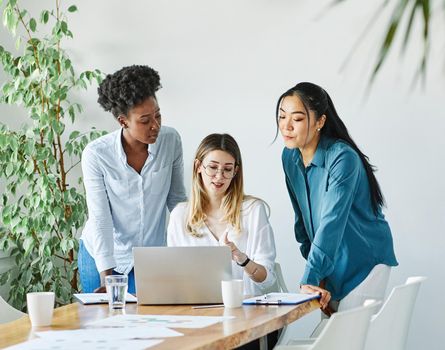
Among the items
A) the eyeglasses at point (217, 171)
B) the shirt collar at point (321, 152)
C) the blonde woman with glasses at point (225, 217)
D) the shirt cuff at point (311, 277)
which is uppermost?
the shirt collar at point (321, 152)

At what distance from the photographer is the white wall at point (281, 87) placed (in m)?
4.78

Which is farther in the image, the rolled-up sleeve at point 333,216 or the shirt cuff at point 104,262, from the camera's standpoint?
the shirt cuff at point 104,262

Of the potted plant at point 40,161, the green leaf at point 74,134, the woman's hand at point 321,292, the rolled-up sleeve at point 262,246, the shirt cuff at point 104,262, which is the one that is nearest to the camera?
the woman's hand at point 321,292

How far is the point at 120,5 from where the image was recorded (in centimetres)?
547

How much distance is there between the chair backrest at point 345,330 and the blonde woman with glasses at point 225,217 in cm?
131

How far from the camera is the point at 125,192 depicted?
13.6 ft

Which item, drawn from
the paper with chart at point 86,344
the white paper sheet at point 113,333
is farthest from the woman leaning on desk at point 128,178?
the paper with chart at point 86,344

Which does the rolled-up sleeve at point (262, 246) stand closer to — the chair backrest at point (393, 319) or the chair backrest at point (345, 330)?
the chair backrest at point (393, 319)

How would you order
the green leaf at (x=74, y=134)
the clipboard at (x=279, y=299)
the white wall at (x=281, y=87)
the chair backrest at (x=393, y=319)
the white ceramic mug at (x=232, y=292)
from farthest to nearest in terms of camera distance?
the green leaf at (x=74, y=134)
the white wall at (x=281, y=87)
the clipboard at (x=279, y=299)
the white ceramic mug at (x=232, y=292)
the chair backrest at (x=393, y=319)

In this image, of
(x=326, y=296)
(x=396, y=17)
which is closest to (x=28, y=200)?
(x=326, y=296)

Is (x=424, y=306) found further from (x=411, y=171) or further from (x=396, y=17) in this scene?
(x=396, y=17)

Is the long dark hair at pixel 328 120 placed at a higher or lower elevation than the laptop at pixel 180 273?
higher

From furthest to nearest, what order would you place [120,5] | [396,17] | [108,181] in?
[120,5] < [108,181] < [396,17]

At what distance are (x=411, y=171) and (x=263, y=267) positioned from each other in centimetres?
144
